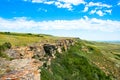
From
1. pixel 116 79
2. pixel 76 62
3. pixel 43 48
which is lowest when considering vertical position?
pixel 116 79

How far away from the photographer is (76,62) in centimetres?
6706

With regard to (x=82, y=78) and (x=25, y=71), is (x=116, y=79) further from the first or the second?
(x=25, y=71)

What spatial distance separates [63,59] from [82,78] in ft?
23.6

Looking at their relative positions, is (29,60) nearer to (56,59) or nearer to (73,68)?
(56,59)

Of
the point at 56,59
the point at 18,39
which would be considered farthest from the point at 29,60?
the point at 56,59

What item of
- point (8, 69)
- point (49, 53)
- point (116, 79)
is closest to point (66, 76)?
point (49, 53)

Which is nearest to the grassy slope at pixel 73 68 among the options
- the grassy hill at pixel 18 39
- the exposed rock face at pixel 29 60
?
the exposed rock face at pixel 29 60

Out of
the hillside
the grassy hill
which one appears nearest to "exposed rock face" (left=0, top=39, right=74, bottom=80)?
the hillside

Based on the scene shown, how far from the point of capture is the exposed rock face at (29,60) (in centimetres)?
1621

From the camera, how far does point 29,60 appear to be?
23547 millimetres

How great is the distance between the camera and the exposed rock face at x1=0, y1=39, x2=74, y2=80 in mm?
16209

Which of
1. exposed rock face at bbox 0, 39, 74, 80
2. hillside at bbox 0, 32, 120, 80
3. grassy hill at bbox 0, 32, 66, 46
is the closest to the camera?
exposed rock face at bbox 0, 39, 74, 80

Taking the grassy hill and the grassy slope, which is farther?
the grassy slope

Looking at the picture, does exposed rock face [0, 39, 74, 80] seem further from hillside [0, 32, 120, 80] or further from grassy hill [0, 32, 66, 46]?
grassy hill [0, 32, 66, 46]
